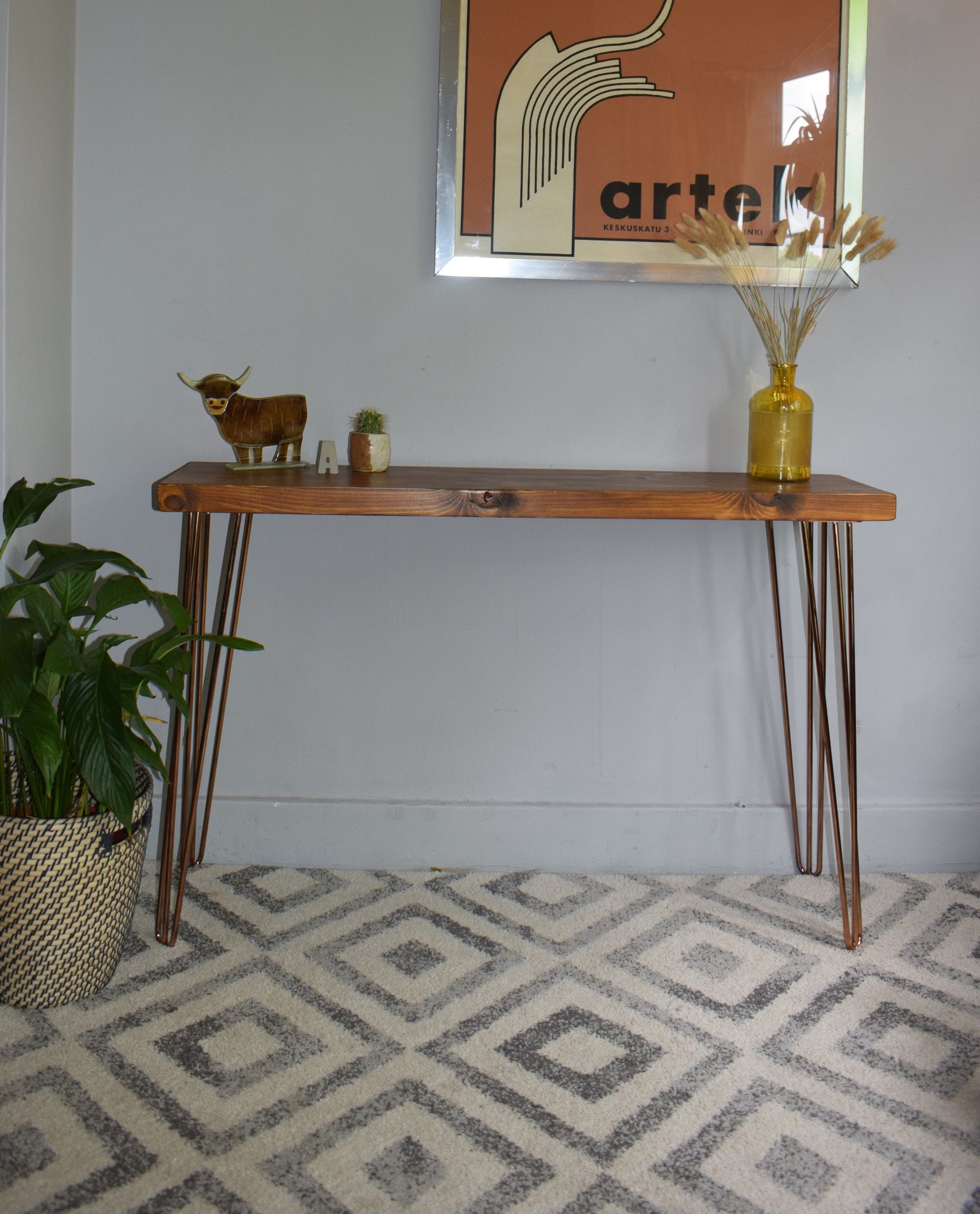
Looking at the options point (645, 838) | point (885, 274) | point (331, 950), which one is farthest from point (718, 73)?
point (331, 950)

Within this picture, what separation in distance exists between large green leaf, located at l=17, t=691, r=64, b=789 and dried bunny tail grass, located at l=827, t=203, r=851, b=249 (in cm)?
153

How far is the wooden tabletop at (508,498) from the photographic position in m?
1.71

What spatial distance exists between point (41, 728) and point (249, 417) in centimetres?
67

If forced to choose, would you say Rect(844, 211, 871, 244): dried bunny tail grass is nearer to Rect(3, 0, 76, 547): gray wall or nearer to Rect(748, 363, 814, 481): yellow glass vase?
Rect(748, 363, 814, 481): yellow glass vase

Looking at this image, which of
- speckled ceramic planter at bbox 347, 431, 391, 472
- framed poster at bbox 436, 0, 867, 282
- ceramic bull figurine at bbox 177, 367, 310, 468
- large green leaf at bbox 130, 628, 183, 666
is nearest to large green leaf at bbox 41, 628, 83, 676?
large green leaf at bbox 130, 628, 183, 666

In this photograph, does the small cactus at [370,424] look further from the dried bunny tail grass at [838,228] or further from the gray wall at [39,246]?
the dried bunny tail grass at [838,228]

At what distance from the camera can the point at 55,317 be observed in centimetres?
196

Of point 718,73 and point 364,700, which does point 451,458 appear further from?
point 718,73

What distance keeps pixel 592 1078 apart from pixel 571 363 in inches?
51.3

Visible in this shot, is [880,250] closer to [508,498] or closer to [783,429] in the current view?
[783,429]

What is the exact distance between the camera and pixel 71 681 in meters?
1.57

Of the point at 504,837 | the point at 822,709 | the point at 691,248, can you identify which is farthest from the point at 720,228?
the point at 504,837

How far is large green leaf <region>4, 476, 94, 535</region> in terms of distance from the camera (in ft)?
5.23

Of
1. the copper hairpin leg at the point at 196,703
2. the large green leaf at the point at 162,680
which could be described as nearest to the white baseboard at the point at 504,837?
the copper hairpin leg at the point at 196,703
